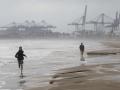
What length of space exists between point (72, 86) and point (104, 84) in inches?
50.2

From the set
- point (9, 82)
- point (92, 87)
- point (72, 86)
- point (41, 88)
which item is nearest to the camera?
point (92, 87)

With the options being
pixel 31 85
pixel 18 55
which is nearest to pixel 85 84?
pixel 31 85

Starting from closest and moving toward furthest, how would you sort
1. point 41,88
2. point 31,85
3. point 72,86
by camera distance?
point 72,86
point 41,88
point 31,85

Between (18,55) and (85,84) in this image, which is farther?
(18,55)

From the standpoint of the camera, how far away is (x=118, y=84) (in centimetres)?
1296

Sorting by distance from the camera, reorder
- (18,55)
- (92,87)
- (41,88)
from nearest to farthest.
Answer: (92,87) < (41,88) < (18,55)

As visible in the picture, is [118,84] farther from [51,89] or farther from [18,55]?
[18,55]

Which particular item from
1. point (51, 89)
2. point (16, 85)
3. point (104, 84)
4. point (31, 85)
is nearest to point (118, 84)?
point (104, 84)

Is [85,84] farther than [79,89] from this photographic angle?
Yes

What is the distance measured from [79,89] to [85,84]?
4.48 ft

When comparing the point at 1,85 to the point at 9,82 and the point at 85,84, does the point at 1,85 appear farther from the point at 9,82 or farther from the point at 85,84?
the point at 85,84

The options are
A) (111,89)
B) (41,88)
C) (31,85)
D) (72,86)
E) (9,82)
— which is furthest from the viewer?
(9,82)

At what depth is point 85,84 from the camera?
13781 millimetres

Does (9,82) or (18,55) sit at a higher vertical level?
(18,55)
